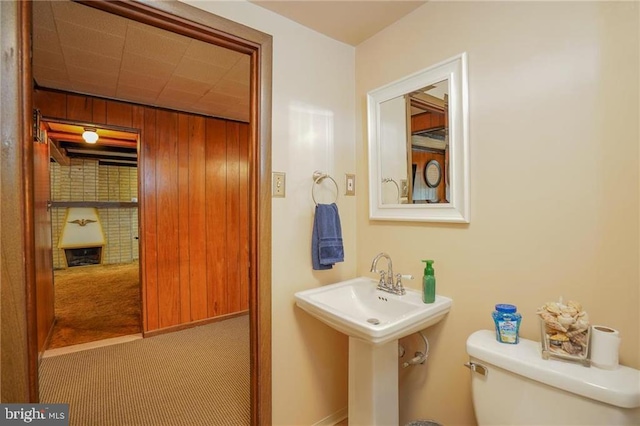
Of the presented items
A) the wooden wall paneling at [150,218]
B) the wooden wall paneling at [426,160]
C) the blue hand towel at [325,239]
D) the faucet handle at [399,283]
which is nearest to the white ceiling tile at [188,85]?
the wooden wall paneling at [150,218]

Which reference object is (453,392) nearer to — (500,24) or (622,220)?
(622,220)

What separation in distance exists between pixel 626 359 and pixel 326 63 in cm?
178

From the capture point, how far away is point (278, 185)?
5.11 feet

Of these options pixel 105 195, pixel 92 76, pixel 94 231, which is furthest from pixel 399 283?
pixel 94 231

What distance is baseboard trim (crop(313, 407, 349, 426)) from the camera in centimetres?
172

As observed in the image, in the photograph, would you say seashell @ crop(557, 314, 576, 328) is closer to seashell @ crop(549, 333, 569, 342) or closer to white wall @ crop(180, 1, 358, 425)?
seashell @ crop(549, 333, 569, 342)

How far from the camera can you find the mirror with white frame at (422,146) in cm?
134

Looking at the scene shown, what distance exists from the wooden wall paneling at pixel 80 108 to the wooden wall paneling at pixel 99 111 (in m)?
0.02

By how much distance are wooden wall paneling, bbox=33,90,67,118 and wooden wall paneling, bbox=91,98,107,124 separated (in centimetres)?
20

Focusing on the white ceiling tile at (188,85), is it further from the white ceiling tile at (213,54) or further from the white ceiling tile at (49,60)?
the white ceiling tile at (49,60)

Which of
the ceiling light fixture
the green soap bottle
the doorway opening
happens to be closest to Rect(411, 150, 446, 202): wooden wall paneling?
the green soap bottle

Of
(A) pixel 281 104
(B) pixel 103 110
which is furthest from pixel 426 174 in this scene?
(B) pixel 103 110

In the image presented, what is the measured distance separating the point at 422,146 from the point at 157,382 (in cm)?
239

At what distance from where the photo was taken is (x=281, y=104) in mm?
1568
